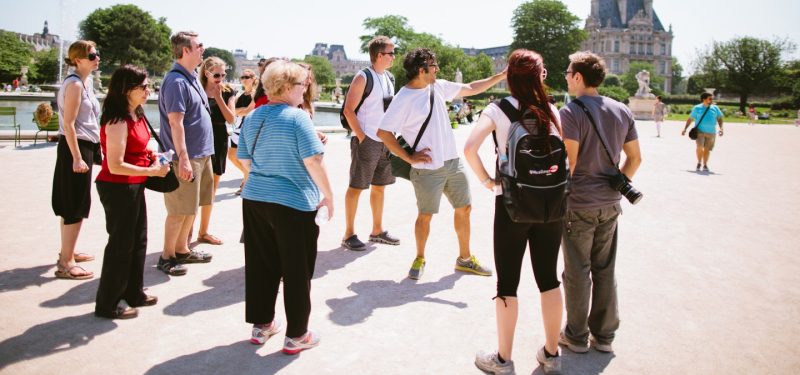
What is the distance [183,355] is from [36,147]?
12.8 meters

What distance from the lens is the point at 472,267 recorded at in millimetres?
5461

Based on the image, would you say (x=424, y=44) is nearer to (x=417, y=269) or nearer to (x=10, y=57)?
(x=10, y=57)

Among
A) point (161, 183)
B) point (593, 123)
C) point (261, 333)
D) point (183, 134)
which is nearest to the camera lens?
point (593, 123)

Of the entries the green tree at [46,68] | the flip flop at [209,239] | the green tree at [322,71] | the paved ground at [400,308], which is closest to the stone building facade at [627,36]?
the green tree at [322,71]

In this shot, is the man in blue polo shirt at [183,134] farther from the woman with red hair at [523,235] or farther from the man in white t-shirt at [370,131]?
the woman with red hair at [523,235]

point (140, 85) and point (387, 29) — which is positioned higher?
point (387, 29)

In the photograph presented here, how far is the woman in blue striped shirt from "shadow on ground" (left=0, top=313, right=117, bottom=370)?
125 centimetres

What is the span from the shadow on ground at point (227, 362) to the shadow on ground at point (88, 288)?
5.03 ft

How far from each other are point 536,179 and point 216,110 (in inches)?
189

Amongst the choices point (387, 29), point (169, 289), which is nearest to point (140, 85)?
point (169, 289)

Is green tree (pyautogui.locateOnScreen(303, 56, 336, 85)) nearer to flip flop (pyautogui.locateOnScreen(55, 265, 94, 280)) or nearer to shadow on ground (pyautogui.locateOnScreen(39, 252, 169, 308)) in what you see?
shadow on ground (pyautogui.locateOnScreen(39, 252, 169, 308))

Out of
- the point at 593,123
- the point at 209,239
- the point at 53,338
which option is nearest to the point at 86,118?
the point at 209,239

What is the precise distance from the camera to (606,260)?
3.76 metres

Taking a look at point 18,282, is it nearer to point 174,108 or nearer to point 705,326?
point 174,108
